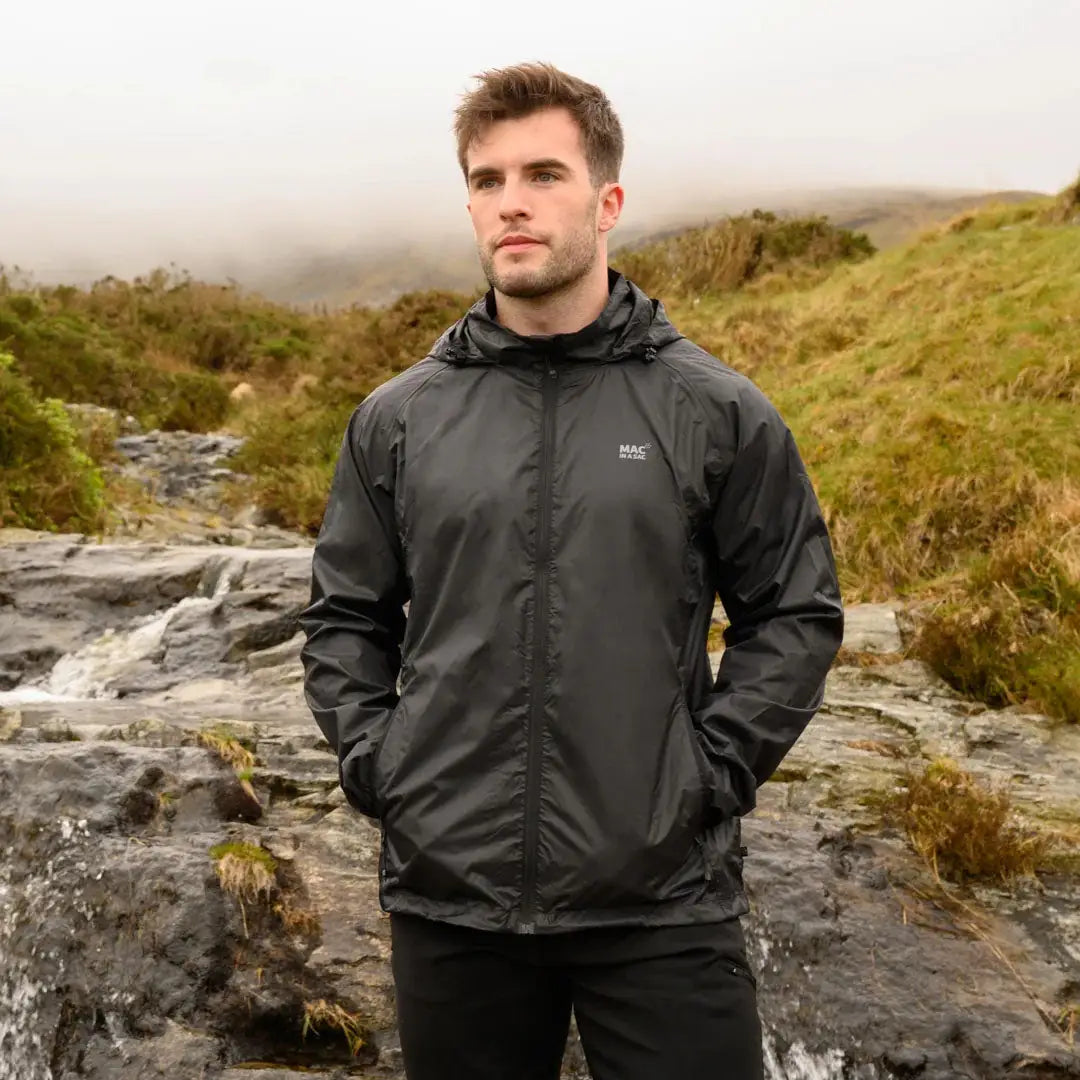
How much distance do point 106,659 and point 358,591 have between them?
244 inches

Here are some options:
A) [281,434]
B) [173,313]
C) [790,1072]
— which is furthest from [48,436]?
[173,313]

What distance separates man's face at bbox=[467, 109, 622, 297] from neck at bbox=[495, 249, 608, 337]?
0.08 ft

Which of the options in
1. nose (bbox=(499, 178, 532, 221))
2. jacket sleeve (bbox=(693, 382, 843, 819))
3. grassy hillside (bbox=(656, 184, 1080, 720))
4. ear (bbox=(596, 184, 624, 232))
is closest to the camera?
jacket sleeve (bbox=(693, 382, 843, 819))

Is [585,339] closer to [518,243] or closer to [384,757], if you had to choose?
[518,243]

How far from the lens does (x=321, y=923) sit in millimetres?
4109

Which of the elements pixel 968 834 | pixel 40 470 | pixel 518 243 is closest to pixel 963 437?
pixel 968 834

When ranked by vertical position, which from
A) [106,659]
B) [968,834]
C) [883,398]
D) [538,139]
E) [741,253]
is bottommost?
[106,659]

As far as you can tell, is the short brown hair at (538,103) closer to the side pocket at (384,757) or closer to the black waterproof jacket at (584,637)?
the black waterproof jacket at (584,637)

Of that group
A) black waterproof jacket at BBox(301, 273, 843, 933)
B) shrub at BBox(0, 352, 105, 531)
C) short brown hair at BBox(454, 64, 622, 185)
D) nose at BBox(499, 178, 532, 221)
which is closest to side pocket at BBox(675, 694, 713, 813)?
black waterproof jacket at BBox(301, 273, 843, 933)

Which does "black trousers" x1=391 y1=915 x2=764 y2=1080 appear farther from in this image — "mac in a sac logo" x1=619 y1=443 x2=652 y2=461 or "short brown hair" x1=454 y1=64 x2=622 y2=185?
"short brown hair" x1=454 y1=64 x2=622 y2=185

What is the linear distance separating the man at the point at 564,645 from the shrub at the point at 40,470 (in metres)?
8.95

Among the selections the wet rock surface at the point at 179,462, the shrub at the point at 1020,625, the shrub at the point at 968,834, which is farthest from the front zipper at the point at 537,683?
the wet rock surface at the point at 179,462

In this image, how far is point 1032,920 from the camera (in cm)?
413

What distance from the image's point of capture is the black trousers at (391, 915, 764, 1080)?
2092mm
